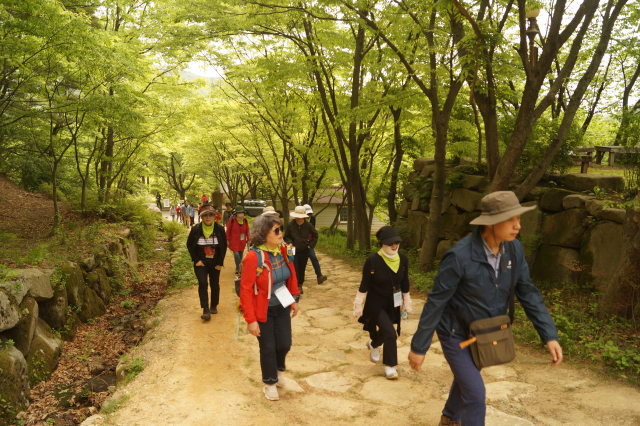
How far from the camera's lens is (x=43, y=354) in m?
5.89

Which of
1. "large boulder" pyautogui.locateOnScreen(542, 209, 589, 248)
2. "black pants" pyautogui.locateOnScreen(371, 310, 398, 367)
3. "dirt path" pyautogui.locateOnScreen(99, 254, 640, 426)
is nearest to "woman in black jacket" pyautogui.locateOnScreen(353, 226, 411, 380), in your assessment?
"black pants" pyautogui.locateOnScreen(371, 310, 398, 367)

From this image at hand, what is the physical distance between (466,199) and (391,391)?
6761 millimetres

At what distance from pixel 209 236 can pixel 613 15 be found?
22.4 feet

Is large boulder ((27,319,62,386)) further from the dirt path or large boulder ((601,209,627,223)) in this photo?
large boulder ((601,209,627,223))

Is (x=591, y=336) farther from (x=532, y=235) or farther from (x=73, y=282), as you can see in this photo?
(x=73, y=282)

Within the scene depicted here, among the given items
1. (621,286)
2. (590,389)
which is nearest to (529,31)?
(621,286)

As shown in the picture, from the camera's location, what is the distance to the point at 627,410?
12.4ft

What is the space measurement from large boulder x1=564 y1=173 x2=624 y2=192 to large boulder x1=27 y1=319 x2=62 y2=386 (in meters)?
9.00

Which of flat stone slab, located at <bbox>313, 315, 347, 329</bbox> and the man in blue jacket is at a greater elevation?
the man in blue jacket

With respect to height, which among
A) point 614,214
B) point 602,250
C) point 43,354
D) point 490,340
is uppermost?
point 614,214

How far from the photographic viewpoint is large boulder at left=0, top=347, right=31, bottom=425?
15.1 ft

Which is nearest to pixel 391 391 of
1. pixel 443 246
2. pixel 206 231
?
pixel 206 231

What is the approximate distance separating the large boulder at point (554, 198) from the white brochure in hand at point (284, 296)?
5.90m

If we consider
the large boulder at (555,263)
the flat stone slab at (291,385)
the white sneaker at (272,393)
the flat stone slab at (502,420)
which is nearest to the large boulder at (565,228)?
the large boulder at (555,263)
